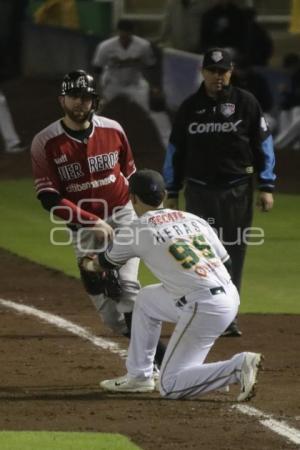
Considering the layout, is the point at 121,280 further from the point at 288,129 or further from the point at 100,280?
the point at 288,129

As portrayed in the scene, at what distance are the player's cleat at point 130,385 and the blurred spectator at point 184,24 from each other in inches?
603

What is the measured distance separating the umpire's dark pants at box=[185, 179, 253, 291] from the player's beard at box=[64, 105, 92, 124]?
1707 mm

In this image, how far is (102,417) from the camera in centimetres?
888

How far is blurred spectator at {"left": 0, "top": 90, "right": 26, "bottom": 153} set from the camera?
22594 millimetres

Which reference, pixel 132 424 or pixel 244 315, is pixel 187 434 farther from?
pixel 244 315

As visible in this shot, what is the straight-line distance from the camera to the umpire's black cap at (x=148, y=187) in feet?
29.8

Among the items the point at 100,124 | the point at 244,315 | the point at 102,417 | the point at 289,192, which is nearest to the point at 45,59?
the point at 289,192

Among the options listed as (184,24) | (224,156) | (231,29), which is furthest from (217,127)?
(184,24)

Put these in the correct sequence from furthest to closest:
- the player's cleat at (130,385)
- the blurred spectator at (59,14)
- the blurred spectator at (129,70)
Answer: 1. the blurred spectator at (59,14)
2. the blurred spectator at (129,70)
3. the player's cleat at (130,385)

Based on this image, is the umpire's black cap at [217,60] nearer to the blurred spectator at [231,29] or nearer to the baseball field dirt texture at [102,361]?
the baseball field dirt texture at [102,361]

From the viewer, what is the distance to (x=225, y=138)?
1147 cm

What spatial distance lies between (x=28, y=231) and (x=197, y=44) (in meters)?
8.10

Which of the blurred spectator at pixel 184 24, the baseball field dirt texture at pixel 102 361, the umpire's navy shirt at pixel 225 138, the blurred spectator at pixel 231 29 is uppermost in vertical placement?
the umpire's navy shirt at pixel 225 138

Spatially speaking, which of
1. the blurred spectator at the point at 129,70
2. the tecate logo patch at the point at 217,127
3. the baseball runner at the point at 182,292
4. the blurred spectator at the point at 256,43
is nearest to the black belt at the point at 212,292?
the baseball runner at the point at 182,292
